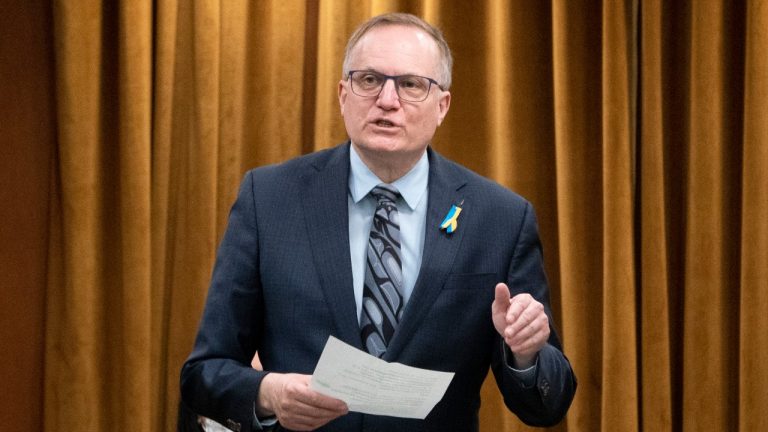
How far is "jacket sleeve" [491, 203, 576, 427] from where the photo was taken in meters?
2.18

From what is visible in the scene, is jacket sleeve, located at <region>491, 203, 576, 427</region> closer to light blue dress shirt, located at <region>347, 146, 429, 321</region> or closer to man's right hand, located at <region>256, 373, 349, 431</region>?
light blue dress shirt, located at <region>347, 146, 429, 321</region>

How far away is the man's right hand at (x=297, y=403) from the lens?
6.31ft

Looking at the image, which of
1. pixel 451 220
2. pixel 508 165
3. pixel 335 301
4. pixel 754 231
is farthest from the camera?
pixel 508 165

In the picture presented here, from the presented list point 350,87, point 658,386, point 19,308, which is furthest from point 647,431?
point 19,308

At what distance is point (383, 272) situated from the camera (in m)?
2.22

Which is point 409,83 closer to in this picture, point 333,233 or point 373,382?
point 333,233

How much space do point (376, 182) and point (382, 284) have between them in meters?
0.26

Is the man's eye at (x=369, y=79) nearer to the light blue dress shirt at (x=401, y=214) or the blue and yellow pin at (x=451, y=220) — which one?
the light blue dress shirt at (x=401, y=214)

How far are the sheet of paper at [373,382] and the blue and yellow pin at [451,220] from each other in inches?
17.8

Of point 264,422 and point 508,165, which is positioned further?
point 508,165

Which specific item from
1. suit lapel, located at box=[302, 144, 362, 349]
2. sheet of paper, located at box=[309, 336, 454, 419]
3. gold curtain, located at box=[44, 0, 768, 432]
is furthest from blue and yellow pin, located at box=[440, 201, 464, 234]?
gold curtain, located at box=[44, 0, 768, 432]

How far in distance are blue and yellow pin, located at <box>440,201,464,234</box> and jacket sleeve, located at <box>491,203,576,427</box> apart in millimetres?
162

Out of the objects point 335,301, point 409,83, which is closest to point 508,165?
point 409,83

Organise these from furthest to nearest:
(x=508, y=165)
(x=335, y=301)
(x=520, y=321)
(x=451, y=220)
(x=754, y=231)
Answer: (x=508, y=165) → (x=754, y=231) → (x=451, y=220) → (x=335, y=301) → (x=520, y=321)
